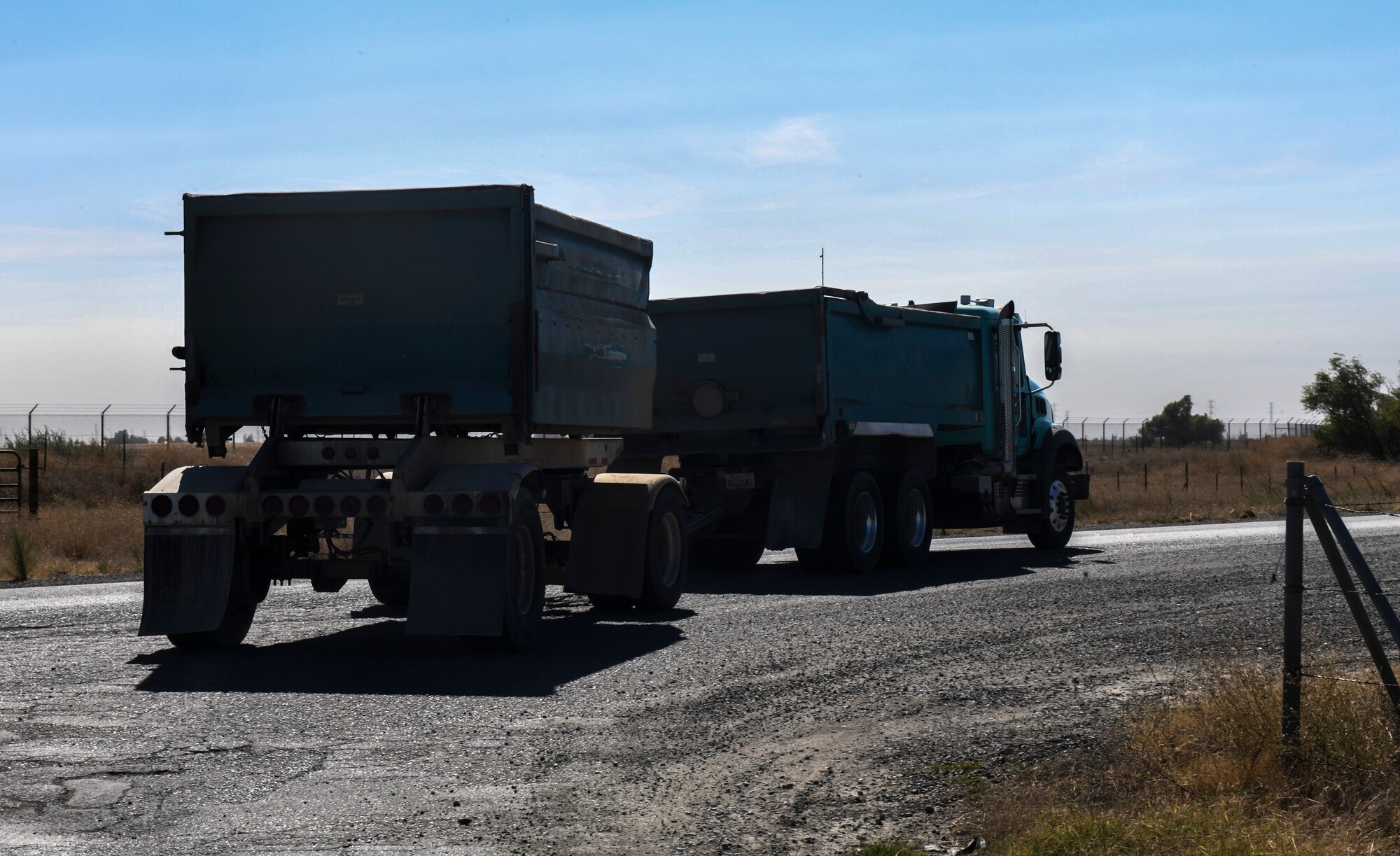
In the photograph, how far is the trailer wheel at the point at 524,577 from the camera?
1051 centimetres

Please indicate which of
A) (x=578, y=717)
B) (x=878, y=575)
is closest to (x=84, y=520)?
(x=878, y=575)

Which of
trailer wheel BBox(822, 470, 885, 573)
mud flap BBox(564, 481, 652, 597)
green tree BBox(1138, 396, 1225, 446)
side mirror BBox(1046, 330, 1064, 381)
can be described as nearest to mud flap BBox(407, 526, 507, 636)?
mud flap BBox(564, 481, 652, 597)

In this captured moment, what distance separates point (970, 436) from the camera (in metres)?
20.3

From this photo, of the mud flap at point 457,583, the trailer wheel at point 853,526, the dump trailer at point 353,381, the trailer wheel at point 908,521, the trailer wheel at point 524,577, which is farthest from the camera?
the trailer wheel at point 908,521

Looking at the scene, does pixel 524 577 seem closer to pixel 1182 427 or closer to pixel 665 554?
pixel 665 554

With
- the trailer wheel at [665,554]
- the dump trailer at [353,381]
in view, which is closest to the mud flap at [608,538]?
the trailer wheel at [665,554]

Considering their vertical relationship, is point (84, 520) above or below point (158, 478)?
below

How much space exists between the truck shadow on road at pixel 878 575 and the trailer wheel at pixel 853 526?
18 cm

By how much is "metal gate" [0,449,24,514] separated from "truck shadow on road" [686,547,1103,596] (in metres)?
15.1

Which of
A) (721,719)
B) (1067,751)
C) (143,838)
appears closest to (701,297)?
(721,719)

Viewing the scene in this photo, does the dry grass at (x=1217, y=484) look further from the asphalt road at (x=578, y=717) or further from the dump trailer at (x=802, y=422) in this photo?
the asphalt road at (x=578, y=717)

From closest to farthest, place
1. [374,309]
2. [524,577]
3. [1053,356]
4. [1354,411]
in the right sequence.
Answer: [524,577]
[374,309]
[1053,356]
[1354,411]

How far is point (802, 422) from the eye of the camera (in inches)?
654

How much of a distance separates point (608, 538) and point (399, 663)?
2.89 m
